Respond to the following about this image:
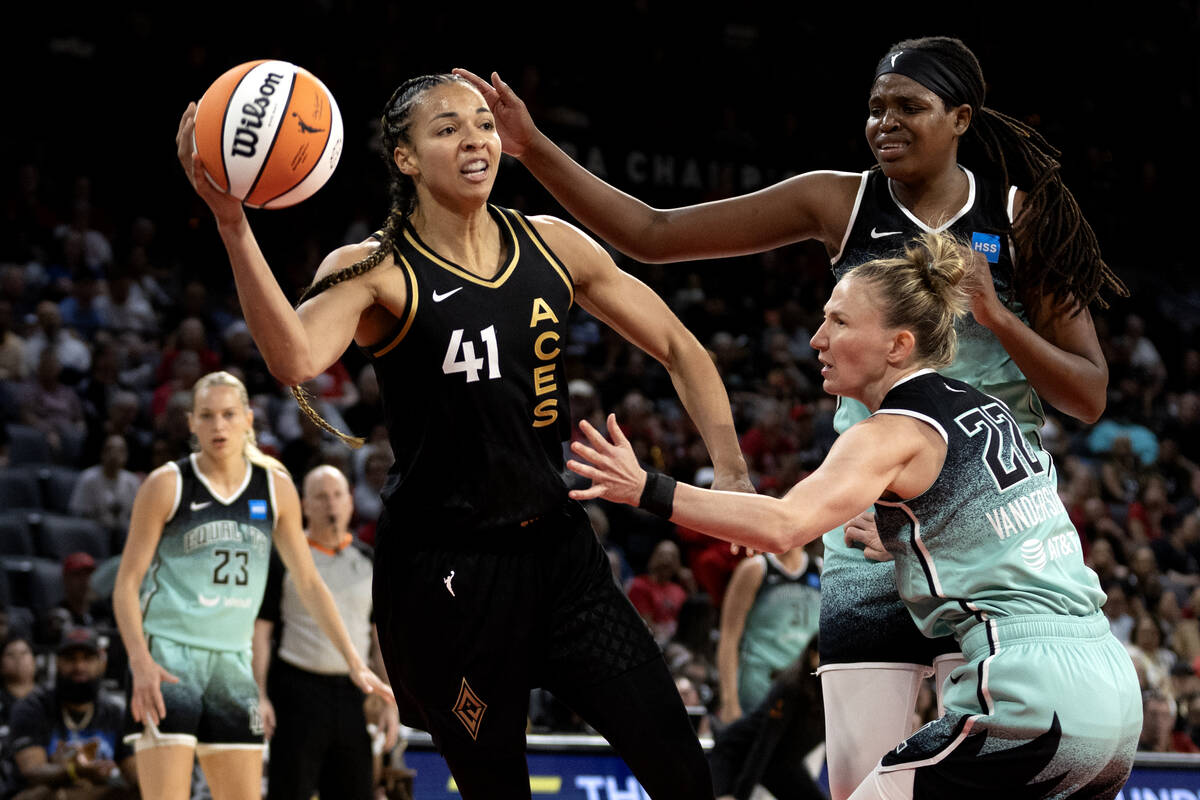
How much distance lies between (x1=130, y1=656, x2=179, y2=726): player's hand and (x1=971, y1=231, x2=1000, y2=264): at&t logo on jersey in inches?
145

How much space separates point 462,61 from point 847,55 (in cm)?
513

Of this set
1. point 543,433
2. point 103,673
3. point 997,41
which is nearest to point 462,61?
point 997,41

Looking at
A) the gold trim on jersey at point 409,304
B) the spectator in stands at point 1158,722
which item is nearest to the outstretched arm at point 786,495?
the gold trim on jersey at point 409,304

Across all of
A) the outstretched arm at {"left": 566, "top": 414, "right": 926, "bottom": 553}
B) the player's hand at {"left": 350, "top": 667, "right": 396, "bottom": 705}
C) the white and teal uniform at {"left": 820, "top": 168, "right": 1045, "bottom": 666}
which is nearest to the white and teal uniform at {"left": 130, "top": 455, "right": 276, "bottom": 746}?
the player's hand at {"left": 350, "top": 667, "right": 396, "bottom": 705}

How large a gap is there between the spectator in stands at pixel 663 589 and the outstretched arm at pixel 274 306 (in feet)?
20.1

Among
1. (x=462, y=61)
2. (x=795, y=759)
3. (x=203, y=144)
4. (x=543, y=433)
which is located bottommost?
(x=795, y=759)

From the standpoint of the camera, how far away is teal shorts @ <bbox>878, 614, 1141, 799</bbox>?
2.77 metres

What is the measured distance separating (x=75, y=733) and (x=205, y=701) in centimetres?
185

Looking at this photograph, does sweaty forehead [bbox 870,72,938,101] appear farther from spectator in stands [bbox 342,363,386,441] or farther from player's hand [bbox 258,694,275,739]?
spectator in stands [bbox 342,363,386,441]

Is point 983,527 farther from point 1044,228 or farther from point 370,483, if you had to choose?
point 370,483

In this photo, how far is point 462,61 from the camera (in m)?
14.3

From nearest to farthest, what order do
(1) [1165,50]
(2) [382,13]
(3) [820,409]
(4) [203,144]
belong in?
1. (4) [203,144]
2. (3) [820,409]
3. (2) [382,13]
4. (1) [1165,50]

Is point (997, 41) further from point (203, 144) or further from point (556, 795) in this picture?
point (203, 144)

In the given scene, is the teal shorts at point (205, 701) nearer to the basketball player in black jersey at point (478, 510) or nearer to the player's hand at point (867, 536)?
the basketball player in black jersey at point (478, 510)
